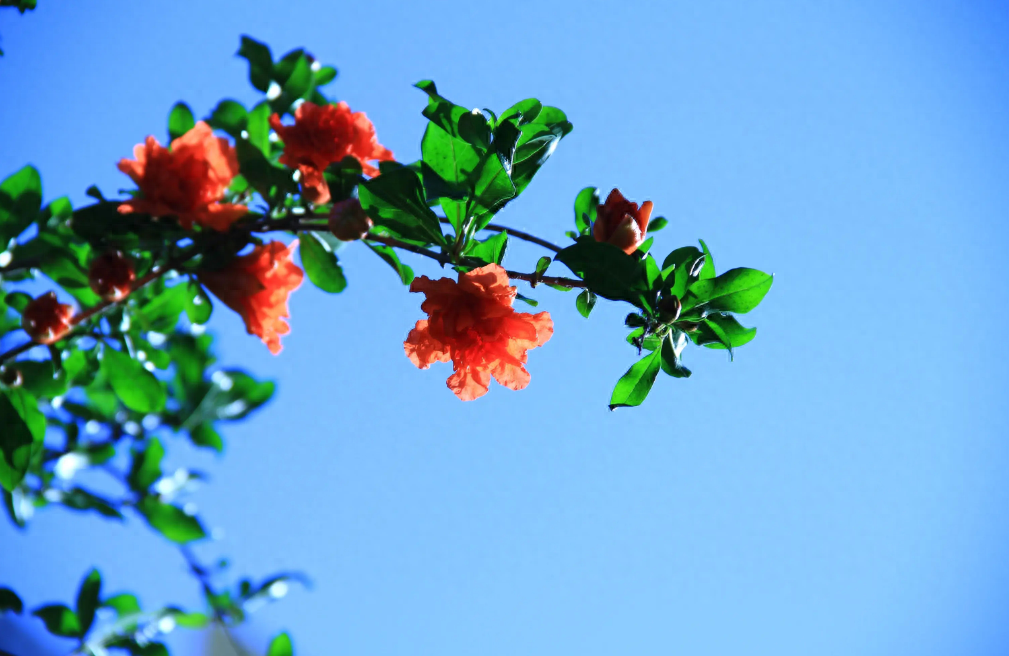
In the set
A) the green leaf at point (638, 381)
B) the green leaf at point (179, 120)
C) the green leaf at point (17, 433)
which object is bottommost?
the green leaf at point (17, 433)

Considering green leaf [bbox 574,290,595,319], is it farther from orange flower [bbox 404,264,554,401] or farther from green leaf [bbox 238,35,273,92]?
green leaf [bbox 238,35,273,92]

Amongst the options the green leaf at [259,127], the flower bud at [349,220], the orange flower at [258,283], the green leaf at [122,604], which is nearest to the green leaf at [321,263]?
the orange flower at [258,283]

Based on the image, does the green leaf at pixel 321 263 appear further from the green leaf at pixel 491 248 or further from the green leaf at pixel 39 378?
the green leaf at pixel 39 378

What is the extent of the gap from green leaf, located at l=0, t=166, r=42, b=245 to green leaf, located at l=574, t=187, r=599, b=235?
39.0 inches

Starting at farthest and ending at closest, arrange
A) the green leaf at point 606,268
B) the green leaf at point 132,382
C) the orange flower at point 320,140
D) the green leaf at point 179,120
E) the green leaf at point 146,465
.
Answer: the green leaf at point 146,465 < the green leaf at point 179,120 < the green leaf at point 132,382 < the orange flower at point 320,140 < the green leaf at point 606,268

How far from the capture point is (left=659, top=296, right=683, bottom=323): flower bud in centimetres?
97

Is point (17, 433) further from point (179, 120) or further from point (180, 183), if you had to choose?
point (179, 120)

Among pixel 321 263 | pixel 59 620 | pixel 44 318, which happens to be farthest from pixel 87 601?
pixel 321 263

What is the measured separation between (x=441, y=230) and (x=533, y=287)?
0.17 meters

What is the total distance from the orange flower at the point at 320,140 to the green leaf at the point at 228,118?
0.27m

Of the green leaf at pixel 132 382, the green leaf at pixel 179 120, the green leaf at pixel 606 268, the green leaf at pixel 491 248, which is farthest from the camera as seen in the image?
the green leaf at pixel 179 120

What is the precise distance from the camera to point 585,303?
1062mm

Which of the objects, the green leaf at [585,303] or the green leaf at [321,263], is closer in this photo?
the green leaf at [585,303]

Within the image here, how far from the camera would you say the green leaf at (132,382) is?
50.2 inches
